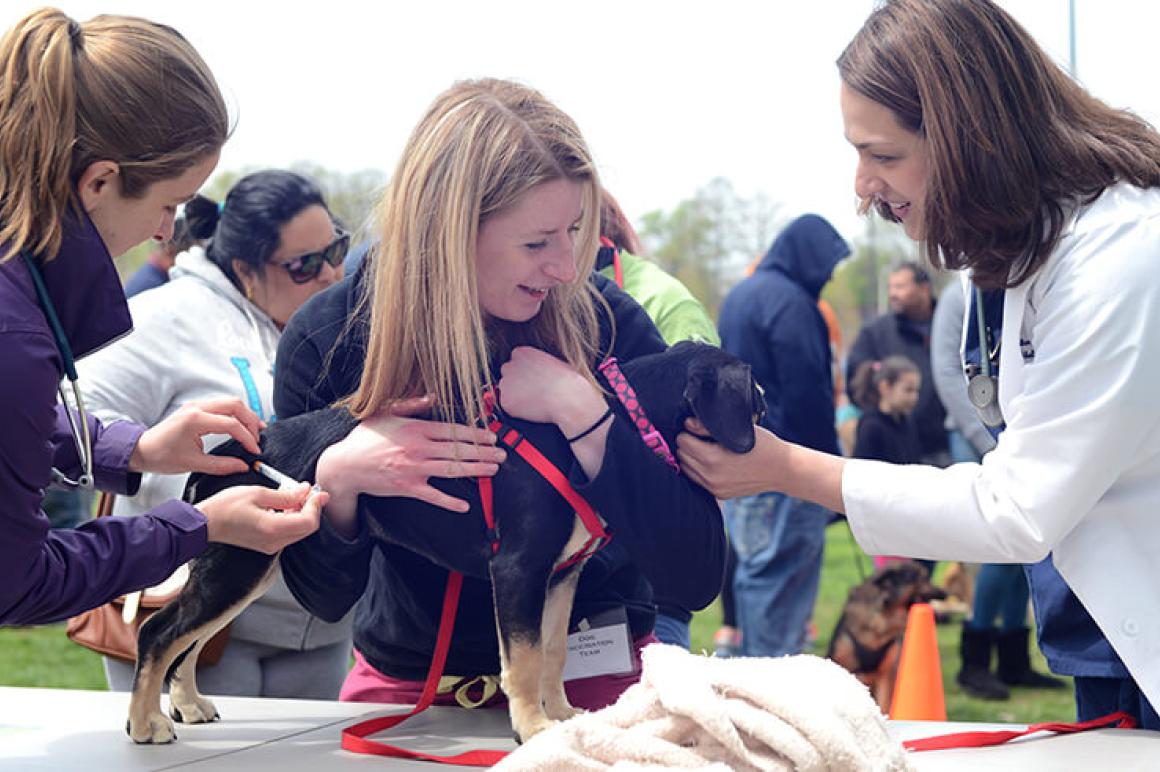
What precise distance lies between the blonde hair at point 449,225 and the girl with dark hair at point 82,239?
308mm

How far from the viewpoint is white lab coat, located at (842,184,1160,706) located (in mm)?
2021

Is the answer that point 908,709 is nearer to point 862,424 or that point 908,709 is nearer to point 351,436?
point 351,436

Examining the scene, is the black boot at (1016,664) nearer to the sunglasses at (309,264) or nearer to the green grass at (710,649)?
the green grass at (710,649)

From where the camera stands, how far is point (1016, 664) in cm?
684

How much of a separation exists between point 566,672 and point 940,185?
3.79ft

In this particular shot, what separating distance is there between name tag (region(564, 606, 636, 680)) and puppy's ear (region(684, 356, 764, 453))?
1.52ft

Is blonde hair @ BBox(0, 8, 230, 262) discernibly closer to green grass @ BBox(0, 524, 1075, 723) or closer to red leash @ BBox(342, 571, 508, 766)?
red leash @ BBox(342, 571, 508, 766)

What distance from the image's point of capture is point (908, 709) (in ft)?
12.7

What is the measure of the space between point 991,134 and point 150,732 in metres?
1.89

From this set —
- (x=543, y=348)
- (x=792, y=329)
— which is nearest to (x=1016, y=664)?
(x=792, y=329)

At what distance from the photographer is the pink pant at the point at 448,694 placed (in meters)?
2.49

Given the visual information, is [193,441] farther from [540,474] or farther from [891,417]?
[891,417]

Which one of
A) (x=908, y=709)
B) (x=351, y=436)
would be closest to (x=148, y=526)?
(x=351, y=436)

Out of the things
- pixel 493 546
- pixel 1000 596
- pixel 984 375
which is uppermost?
pixel 984 375
